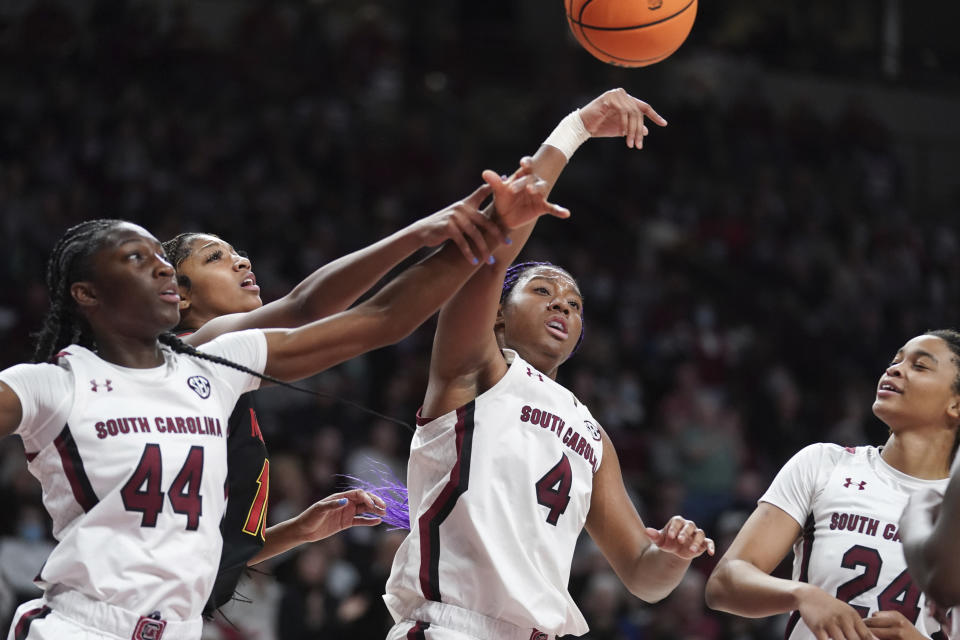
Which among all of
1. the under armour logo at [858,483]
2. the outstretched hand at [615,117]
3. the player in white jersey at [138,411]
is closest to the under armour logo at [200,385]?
the player in white jersey at [138,411]

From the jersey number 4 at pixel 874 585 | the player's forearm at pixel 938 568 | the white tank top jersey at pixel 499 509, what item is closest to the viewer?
the player's forearm at pixel 938 568

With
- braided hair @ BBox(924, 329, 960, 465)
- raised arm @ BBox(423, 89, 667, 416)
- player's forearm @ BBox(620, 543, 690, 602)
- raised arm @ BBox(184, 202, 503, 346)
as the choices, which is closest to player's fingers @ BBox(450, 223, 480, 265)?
raised arm @ BBox(184, 202, 503, 346)

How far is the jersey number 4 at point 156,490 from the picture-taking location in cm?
309

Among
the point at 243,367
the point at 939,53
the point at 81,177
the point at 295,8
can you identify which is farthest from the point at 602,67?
the point at 243,367

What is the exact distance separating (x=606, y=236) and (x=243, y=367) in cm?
1051

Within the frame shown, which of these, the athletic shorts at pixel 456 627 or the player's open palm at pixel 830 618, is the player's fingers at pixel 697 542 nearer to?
the player's open palm at pixel 830 618

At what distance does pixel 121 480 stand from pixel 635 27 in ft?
8.60

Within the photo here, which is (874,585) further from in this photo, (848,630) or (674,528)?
(674,528)

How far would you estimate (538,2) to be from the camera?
16156 mm

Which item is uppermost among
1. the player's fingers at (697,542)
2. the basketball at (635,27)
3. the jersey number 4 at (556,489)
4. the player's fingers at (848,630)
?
the basketball at (635,27)

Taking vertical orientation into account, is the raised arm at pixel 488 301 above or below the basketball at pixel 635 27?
below

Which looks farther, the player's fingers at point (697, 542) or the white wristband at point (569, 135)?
the player's fingers at point (697, 542)

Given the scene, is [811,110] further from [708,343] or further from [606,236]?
[708,343]

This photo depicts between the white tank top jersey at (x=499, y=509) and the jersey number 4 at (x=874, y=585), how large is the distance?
92 cm
